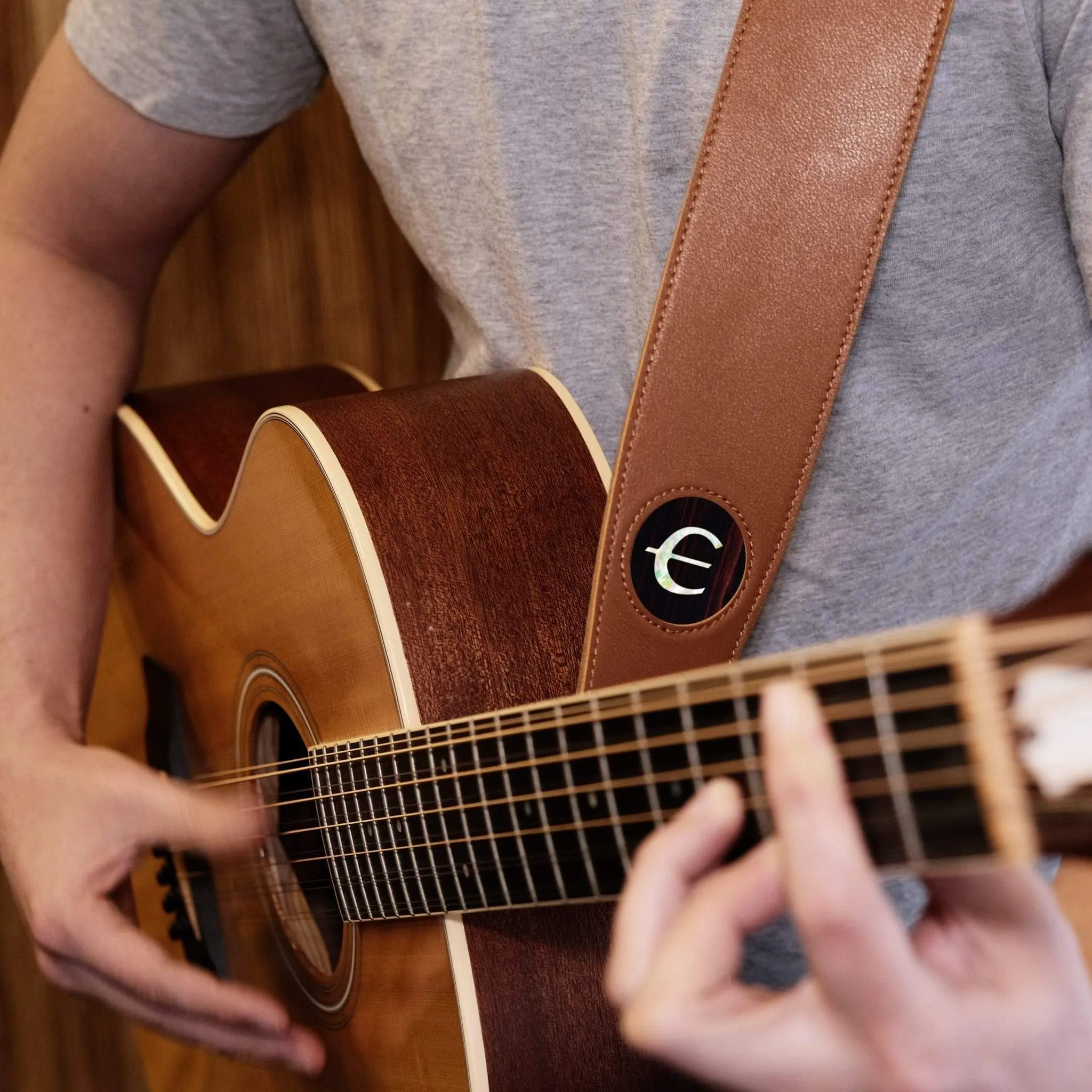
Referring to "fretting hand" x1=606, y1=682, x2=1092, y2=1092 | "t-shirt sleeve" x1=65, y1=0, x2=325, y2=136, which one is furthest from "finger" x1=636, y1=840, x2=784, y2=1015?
"t-shirt sleeve" x1=65, y1=0, x2=325, y2=136

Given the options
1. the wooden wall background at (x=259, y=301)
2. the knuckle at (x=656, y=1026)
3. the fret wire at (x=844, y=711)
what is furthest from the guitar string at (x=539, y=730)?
the wooden wall background at (x=259, y=301)

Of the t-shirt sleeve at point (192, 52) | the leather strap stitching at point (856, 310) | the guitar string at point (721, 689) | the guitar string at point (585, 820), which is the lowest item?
the guitar string at point (585, 820)

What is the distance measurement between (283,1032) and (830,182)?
2.23ft

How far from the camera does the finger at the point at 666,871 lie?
0.43 metres

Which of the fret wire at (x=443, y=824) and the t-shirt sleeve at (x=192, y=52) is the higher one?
the t-shirt sleeve at (x=192, y=52)

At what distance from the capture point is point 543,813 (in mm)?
543

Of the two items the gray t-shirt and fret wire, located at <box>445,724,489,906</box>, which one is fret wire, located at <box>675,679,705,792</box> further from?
the gray t-shirt

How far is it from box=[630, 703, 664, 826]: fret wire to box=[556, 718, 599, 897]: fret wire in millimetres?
49

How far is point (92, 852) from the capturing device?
798 millimetres

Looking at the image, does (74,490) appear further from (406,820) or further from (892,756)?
(892,756)

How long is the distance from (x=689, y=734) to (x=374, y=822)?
29 cm

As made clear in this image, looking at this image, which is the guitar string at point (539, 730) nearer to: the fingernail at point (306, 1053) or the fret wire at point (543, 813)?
the fret wire at point (543, 813)

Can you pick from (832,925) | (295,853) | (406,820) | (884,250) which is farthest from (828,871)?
(295,853)

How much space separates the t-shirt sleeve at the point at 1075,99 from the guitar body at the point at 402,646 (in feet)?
1.12
